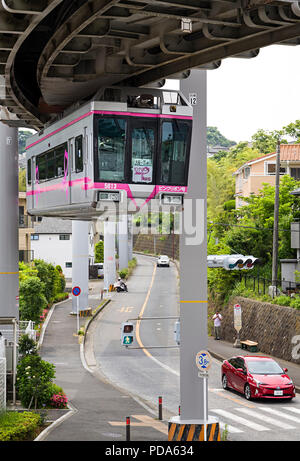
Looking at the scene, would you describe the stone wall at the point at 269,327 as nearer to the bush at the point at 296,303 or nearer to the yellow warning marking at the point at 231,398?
the bush at the point at 296,303

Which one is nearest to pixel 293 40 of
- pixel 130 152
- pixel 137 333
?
pixel 130 152

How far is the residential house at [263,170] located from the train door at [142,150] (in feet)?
150

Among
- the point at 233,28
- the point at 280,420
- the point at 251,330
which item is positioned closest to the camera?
the point at 233,28

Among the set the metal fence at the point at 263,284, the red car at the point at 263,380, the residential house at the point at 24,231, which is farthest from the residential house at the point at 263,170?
the red car at the point at 263,380

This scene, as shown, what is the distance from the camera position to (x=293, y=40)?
16.3 m

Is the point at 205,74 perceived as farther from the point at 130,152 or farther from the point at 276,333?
the point at 276,333

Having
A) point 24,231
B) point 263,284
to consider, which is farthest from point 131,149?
point 24,231

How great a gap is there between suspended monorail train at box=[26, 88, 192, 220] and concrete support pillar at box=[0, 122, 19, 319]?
9942mm

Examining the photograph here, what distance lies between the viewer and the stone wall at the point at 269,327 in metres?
39.3

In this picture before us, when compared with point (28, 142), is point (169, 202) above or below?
below

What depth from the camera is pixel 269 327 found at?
42.3 meters

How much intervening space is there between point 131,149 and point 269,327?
2607 centimetres

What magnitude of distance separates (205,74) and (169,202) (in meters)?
3.27

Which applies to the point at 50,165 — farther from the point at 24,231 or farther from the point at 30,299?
the point at 24,231
